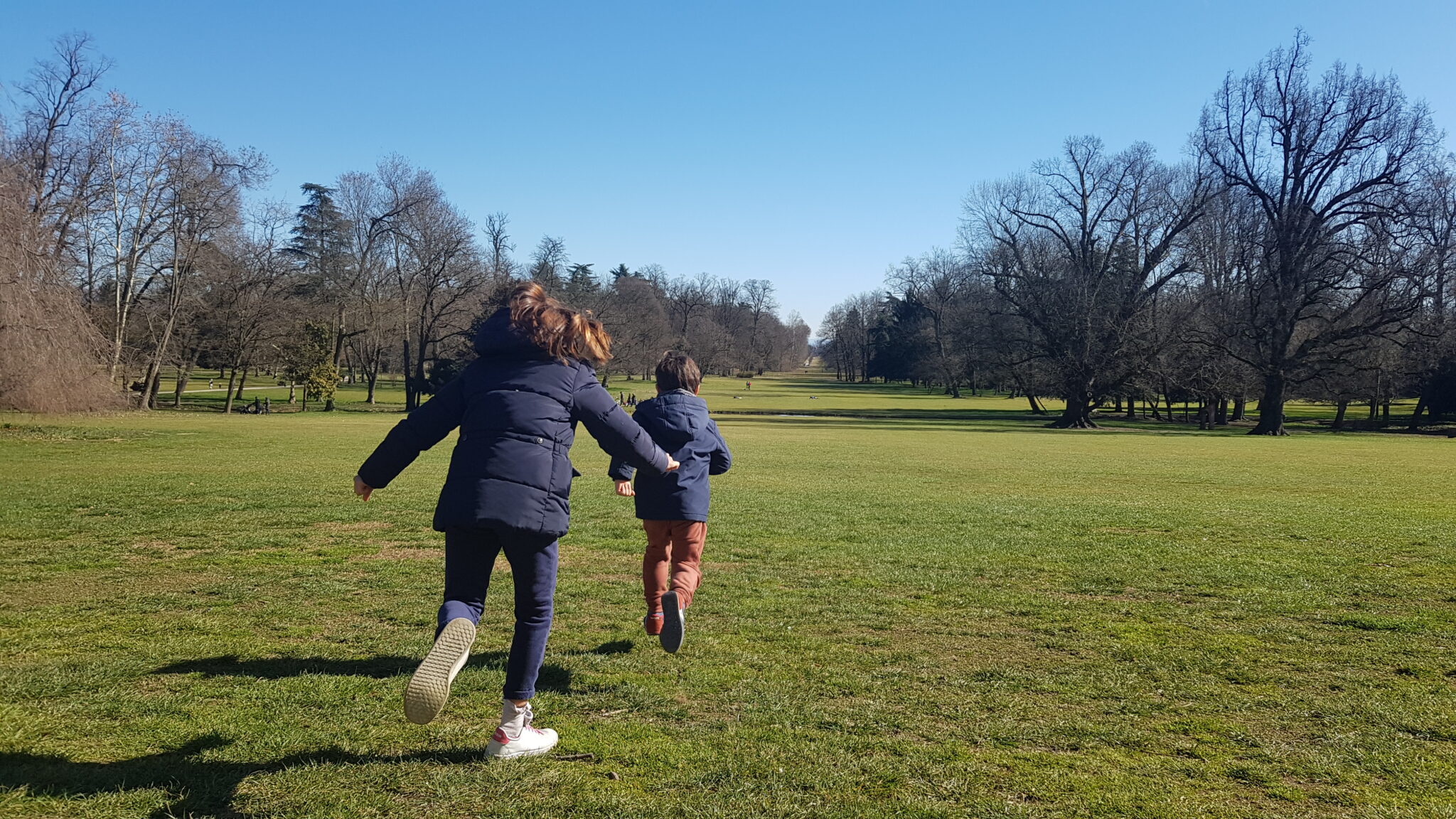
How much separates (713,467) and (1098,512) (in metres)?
8.87

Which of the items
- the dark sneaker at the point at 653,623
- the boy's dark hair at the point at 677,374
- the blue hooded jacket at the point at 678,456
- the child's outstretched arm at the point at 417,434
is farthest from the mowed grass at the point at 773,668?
the boy's dark hair at the point at 677,374

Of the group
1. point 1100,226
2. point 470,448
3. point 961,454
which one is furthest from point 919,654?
point 1100,226

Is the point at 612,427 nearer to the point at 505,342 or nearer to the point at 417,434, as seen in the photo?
the point at 505,342

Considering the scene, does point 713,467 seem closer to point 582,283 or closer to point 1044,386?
point 1044,386

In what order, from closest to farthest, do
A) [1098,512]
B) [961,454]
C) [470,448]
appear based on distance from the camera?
[470,448], [1098,512], [961,454]

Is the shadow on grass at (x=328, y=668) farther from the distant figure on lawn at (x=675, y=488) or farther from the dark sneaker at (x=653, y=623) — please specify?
the distant figure on lawn at (x=675, y=488)

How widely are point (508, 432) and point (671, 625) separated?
1.77m

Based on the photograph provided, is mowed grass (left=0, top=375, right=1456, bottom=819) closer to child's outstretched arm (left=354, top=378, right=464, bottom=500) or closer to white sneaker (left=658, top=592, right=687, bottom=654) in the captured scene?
white sneaker (left=658, top=592, right=687, bottom=654)

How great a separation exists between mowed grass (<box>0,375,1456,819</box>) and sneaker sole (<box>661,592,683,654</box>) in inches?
6.7

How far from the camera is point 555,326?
3.98m

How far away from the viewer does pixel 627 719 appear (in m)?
4.32

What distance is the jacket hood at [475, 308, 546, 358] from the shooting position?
3959 mm

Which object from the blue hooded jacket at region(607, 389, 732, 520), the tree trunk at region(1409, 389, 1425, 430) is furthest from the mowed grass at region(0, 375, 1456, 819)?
the tree trunk at region(1409, 389, 1425, 430)

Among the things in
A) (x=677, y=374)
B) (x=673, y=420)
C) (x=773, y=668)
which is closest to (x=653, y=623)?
(x=773, y=668)
